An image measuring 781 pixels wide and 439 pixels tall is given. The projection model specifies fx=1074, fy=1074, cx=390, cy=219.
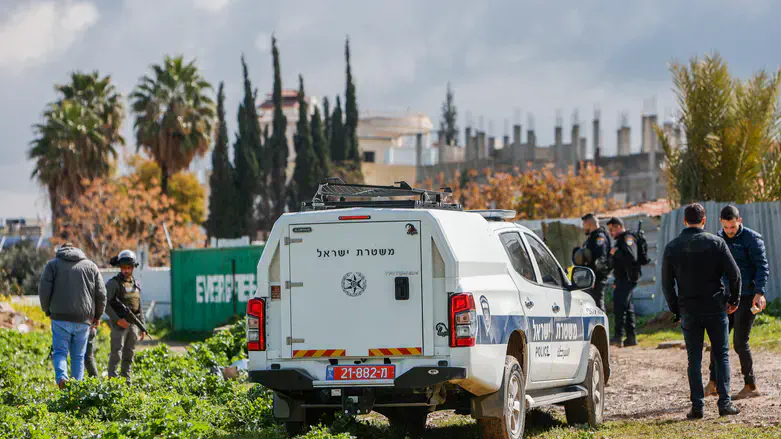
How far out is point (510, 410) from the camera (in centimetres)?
848

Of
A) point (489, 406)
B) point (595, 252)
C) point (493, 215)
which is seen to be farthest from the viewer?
point (595, 252)

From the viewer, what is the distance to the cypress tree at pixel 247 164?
218ft

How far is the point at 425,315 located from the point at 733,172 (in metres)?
13.8

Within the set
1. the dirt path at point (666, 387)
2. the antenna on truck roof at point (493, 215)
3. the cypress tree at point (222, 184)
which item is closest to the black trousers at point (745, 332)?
the dirt path at point (666, 387)

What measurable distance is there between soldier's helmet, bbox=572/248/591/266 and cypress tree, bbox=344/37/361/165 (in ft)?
186

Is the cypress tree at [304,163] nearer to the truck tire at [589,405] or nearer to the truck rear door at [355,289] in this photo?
the truck tire at [589,405]

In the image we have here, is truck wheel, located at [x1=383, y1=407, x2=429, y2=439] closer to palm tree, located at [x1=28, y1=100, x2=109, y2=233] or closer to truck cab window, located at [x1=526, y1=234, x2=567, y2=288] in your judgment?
truck cab window, located at [x1=526, y1=234, x2=567, y2=288]

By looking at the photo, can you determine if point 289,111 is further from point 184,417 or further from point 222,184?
point 184,417

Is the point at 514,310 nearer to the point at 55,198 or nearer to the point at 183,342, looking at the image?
the point at 183,342

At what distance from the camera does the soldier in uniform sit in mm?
13664

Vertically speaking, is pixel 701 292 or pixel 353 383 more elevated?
pixel 701 292

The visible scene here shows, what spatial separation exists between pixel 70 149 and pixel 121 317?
1560 inches

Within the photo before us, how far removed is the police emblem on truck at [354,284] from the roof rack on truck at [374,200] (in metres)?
0.64

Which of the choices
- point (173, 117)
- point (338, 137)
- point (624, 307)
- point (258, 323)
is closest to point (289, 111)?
point (338, 137)
